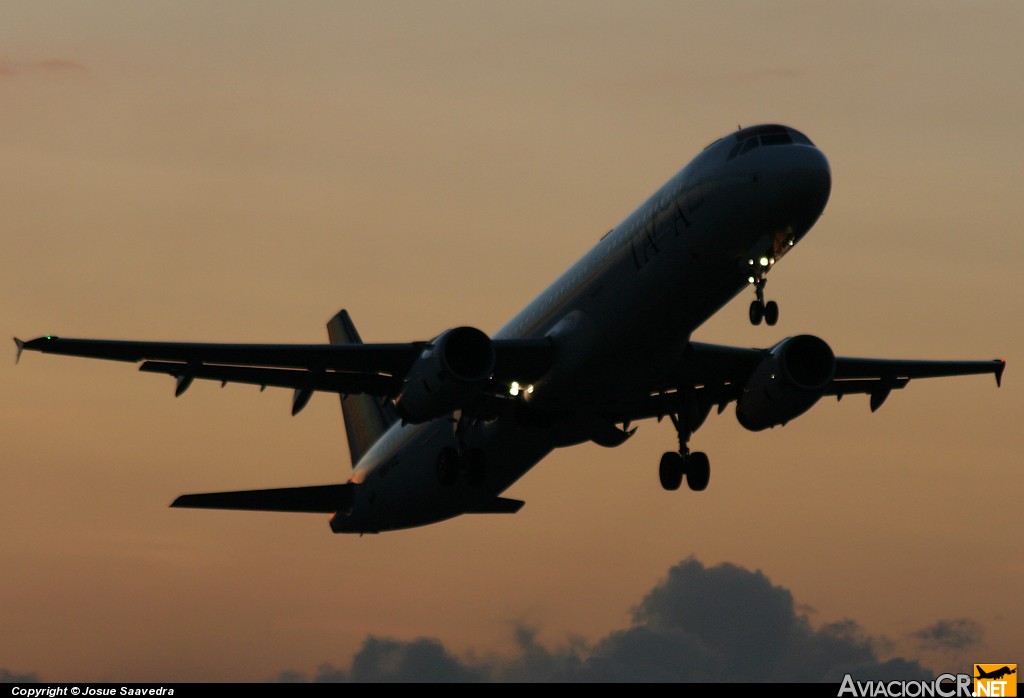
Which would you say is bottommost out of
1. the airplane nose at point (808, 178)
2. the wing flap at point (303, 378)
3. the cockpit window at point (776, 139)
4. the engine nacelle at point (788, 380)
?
the engine nacelle at point (788, 380)

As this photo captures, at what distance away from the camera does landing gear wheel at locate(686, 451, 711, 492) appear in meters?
41.3

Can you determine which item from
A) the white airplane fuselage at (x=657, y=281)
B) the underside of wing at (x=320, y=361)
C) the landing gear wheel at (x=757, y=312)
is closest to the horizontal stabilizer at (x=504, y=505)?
the white airplane fuselage at (x=657, y=281)

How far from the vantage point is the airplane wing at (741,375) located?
39.3 m

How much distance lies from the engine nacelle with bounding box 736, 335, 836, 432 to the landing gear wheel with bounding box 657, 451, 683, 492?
9.37 ft

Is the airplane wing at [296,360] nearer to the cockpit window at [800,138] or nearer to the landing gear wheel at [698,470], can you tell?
the landing gear wheel at [698,470]

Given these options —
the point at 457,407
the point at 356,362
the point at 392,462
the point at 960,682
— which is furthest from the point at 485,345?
the point at 960,682

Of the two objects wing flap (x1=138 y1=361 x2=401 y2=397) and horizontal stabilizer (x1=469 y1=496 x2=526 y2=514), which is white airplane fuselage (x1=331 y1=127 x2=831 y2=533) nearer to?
wing flap (x1=138 y1=361 x2=401 y2=397)

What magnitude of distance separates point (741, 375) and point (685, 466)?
3.15m

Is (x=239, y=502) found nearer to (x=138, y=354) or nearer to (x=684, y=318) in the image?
(x=138, y=354)

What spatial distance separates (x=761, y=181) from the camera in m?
32.7

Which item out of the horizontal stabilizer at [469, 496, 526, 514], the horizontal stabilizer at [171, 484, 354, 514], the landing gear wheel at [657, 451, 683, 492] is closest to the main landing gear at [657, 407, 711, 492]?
the landing gear wheel at [657, 451, 683, 492]

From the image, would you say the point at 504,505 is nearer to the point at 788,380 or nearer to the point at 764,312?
the point at 788,380

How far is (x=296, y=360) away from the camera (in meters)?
38.5

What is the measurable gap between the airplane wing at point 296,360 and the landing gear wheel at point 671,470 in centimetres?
607
